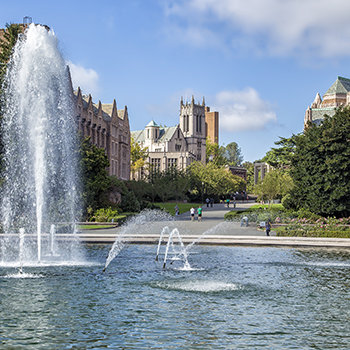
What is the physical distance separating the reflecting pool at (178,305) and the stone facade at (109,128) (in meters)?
43.7

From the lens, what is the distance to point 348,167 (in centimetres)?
3425

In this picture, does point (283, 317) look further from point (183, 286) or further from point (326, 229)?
point (326, 229)

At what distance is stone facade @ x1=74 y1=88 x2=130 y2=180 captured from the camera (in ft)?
198

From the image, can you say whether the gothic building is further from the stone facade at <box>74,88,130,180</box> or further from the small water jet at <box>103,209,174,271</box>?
the small water jet at <box>103,209,174,271</box>

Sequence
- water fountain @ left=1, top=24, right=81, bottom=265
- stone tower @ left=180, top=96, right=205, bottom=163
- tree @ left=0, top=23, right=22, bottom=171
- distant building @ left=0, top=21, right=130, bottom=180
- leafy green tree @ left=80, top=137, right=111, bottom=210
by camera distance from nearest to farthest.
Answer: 1. water fountain @ left=1, top=24, right=81, bottom=265
2. tree @ left=0, top=23, right=22, bottom=171
3. leafy green tree @ left=80, top=137, right=111, bottom=210
4. distant building @ left=0, top=21, right=130, bottom=180
5. stone tower @ left=180, top=96, right=205, bottom=163

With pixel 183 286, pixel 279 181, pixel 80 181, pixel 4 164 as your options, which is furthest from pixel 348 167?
pixel 279 181

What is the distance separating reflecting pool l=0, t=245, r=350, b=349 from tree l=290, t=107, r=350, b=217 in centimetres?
1578

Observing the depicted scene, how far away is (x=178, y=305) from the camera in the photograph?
460 inches

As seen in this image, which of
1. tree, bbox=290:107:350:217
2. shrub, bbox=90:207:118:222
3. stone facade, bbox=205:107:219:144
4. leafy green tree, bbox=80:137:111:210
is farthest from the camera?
stone facade, bbox=205:107:219:144

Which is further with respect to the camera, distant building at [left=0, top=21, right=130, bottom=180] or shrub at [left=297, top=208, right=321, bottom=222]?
distant building at [left=0, top=21, right=130, bottom=180]

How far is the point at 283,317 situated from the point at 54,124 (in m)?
27.1

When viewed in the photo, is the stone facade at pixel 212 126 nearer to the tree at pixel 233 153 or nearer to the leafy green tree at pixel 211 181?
the tree at pixel 233 153

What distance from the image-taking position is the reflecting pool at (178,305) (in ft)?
29.3

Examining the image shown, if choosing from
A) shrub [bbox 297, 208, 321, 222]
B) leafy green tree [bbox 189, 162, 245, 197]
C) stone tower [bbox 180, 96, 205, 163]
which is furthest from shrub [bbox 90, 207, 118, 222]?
stone tower [bbox 180, 96, 205, 163]
